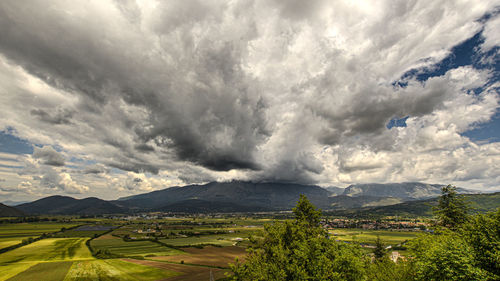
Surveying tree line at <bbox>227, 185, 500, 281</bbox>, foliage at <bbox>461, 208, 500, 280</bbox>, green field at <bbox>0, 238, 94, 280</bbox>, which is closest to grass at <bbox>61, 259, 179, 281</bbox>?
green field at <bbox>0, 238, 94, 280</bbox>

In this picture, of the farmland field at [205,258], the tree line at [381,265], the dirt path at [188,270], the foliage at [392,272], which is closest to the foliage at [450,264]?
the tree line at [381,265]

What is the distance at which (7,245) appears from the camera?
121 meters

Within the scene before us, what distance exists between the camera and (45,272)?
74.7 metres

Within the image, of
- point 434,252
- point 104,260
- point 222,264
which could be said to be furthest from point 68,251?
point 434,252

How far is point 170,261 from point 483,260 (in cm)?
10428

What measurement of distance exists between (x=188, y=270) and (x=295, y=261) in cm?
7258

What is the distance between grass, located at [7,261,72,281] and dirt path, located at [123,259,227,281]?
2368 centimetres

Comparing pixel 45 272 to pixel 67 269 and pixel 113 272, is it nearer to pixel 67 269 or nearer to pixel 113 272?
pixel 67 269

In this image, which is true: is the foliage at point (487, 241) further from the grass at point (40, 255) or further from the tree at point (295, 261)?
the grass at point (40, 255)

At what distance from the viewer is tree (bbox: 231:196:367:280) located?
1096 inches

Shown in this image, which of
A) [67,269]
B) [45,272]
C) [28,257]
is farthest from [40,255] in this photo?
[45,272]

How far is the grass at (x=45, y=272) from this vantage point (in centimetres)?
6875

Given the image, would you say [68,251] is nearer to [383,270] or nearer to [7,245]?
[7,245]

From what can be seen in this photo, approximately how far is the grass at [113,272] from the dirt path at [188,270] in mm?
3895
